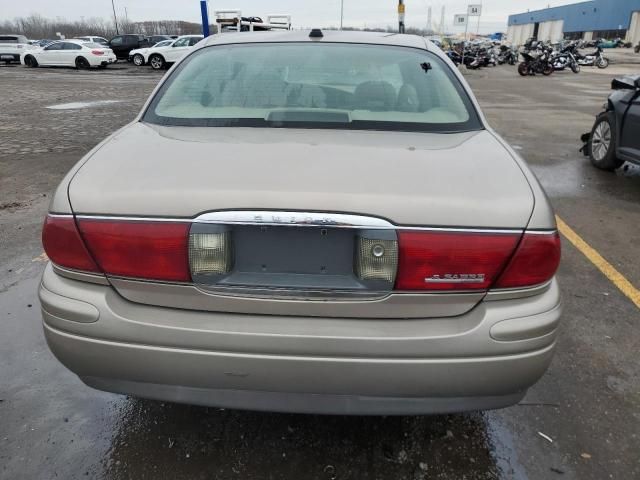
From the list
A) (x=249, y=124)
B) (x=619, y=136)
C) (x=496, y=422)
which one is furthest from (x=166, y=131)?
(x=619, y=136)

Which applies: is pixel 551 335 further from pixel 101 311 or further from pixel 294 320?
pixel 101 311

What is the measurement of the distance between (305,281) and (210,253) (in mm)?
321

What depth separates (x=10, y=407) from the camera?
2.48 meters

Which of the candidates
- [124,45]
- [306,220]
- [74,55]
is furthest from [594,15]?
[306,220]

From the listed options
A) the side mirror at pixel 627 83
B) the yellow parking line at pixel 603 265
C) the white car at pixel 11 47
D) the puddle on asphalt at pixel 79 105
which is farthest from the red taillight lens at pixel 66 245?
the white car at pixel 11 47

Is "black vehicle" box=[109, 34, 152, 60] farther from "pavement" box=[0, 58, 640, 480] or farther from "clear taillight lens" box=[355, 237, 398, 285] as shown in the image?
"clear taillight lens" box=[355, 237, 398, 285]

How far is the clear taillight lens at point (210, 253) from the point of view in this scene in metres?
1.68

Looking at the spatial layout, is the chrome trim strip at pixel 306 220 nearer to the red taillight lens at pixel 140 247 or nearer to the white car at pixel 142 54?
the red taillight lens at pixel 140 247

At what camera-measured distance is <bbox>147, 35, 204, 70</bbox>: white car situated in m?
27.0

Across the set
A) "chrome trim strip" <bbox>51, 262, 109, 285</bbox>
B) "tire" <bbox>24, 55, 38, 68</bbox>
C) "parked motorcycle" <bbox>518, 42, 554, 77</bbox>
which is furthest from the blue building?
"chrome trim strip" <bbox>51, 262, 109, 285</bbox>

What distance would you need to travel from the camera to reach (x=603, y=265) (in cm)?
416

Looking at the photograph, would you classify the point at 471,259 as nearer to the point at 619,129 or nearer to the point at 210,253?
the point at 210,253

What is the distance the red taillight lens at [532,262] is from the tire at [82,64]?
3111 cm

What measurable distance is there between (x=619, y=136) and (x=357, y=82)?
510 centimetres
